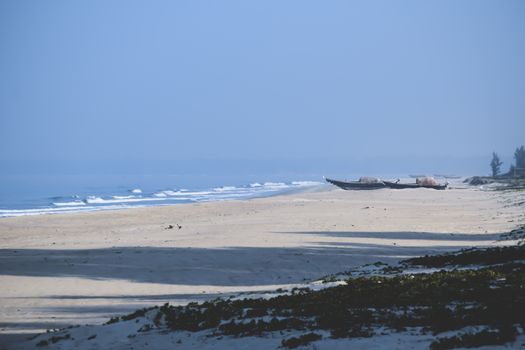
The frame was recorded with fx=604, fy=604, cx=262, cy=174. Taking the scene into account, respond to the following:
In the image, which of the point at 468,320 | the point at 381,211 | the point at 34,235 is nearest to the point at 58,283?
the point at 468,320

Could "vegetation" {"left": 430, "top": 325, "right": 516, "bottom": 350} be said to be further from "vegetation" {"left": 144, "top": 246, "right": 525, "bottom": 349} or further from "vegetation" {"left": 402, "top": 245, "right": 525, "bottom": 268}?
"vegetation" {"left": 402, "top": 245, "right": 525, "bottom": 268}

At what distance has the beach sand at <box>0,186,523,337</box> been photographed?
1174 cm

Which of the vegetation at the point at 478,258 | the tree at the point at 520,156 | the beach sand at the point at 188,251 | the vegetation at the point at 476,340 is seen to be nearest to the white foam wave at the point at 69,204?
the beach sand at the point at 188,251

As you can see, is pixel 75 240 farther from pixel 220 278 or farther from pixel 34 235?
pixel 220 278

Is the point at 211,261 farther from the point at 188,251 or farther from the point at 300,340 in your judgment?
the point at 300,340

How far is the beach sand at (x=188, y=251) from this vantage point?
1174 cm

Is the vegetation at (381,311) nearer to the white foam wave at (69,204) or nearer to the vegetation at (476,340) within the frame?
the vegetation at (476,340)

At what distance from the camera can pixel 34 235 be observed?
81.7ft

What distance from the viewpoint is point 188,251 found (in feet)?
56.1

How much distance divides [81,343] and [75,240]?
Answer: 554 inches

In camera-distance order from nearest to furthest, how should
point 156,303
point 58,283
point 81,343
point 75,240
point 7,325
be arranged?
point 81,343 → point 7,325 → point 156,303 → point 58,283 → point 75,240

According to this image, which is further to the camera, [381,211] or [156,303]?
[381,211]

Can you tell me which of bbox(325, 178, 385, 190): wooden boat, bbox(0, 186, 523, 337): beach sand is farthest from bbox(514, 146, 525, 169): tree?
bbox(0, 186, 523, 337): beach sand

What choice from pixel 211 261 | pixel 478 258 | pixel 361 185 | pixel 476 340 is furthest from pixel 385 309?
pixel 361 185
